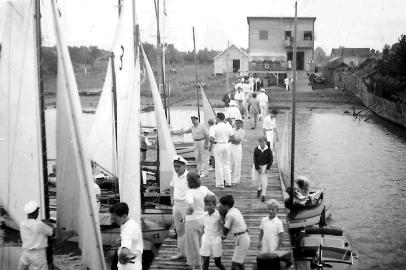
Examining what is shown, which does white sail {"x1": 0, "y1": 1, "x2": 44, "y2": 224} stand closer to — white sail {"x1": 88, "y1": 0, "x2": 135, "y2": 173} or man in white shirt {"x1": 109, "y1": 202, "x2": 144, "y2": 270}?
man in white shirt {"x1": 109, "y1": 202, "x2": 144, "y2": 270}

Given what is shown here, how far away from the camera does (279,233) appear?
8633 mm

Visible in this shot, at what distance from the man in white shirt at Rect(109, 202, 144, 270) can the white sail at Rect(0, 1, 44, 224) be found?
2913mm

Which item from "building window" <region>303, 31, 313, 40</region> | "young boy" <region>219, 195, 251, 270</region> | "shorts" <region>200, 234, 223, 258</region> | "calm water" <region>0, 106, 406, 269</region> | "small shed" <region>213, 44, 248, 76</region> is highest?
"building window" <region>303, 31, 313, 40</region>

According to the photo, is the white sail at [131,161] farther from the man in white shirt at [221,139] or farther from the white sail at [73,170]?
the man in white shirt at [221,139]

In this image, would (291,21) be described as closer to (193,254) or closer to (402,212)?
(402,212)

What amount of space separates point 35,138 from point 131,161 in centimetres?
208

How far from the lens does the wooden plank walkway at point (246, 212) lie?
10.1m

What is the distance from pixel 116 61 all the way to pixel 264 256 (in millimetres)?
10019

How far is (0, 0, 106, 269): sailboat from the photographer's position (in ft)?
26.8

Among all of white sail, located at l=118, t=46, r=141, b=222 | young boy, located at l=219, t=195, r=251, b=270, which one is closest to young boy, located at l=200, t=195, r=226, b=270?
young boy, located at l=219, t=195, r=251, b=270

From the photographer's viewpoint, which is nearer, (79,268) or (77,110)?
(77,110)

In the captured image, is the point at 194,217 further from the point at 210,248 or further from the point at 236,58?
the point at 236,58

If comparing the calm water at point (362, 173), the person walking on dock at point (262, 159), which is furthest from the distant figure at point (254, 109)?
the person walking on dock at point (262, 159)

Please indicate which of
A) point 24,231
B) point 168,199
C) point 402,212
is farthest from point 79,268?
point 402,212
